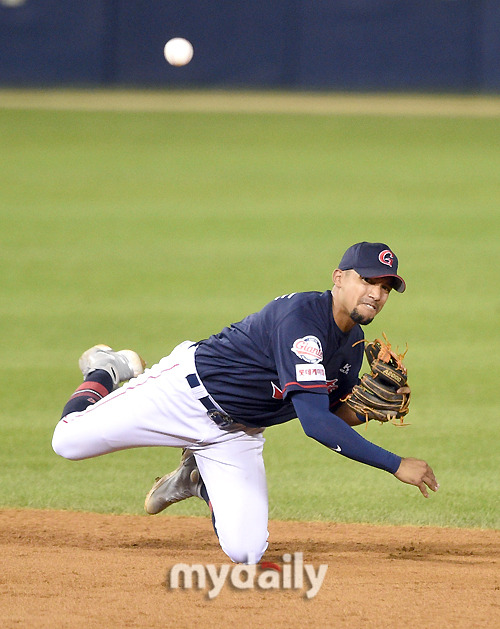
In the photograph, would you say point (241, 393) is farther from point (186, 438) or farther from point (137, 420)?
point (137, 420)

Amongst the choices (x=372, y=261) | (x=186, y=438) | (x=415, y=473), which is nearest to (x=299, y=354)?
(x=372, y=261)

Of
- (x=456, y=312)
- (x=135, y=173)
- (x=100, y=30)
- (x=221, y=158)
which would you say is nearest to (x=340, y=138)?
(x=221, y=158)

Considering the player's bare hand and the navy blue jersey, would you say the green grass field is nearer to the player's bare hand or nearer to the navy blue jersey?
the navy blue jersey

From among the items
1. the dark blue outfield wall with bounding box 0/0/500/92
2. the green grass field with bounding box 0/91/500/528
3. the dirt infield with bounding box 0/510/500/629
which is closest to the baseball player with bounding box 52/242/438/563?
the dirt infield with bounding box 0/510/500/629

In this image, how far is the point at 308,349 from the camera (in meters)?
4.35

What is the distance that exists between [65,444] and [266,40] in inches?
855

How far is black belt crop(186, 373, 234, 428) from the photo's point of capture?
482cm

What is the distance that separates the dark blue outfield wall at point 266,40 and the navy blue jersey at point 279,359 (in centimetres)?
2149

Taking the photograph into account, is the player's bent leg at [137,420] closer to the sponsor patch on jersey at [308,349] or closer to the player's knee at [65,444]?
the player's knee at [65,444]

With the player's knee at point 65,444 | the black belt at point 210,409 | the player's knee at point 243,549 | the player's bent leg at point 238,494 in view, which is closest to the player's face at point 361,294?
the black belt at point 210,409

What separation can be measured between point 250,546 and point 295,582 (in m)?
0.32

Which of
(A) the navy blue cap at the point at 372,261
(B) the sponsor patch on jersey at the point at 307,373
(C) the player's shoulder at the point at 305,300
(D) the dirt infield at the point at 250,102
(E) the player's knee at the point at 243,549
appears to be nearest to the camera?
(B) the sponsor patch on jersey at the point at 307,373

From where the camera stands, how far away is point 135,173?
703 inches

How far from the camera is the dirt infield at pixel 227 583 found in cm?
399
